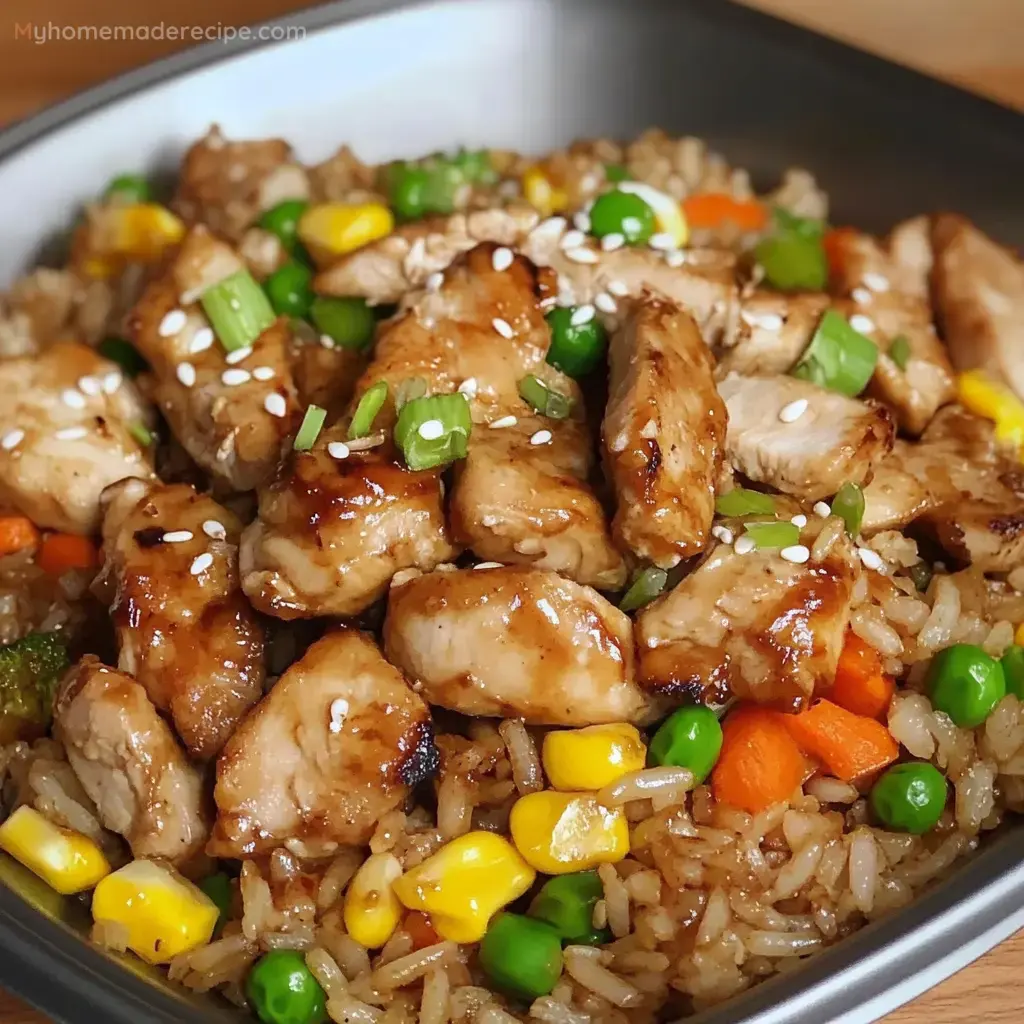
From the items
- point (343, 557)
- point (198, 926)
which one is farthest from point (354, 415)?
point (198, 926)

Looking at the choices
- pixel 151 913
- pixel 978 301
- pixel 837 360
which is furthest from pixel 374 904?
pixel 978 301

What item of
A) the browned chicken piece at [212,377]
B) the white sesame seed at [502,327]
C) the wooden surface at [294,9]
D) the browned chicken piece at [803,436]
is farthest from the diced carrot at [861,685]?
the wooden surface at [294,9]

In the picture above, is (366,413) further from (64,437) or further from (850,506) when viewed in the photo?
(850,506)

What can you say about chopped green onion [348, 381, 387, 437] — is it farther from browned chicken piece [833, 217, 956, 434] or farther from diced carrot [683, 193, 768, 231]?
diced carrot [683, 193, 768, 231]

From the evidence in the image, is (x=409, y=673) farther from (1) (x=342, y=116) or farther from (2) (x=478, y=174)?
(1) (x=342, y=116)

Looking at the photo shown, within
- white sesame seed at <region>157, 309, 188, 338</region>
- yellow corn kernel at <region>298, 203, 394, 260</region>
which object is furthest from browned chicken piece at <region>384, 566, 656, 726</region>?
yellow corn kernel at <region>298, 203, 394, 260</region>

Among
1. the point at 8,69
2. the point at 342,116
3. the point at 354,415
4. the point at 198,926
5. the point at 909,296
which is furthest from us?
the point at 8,69
